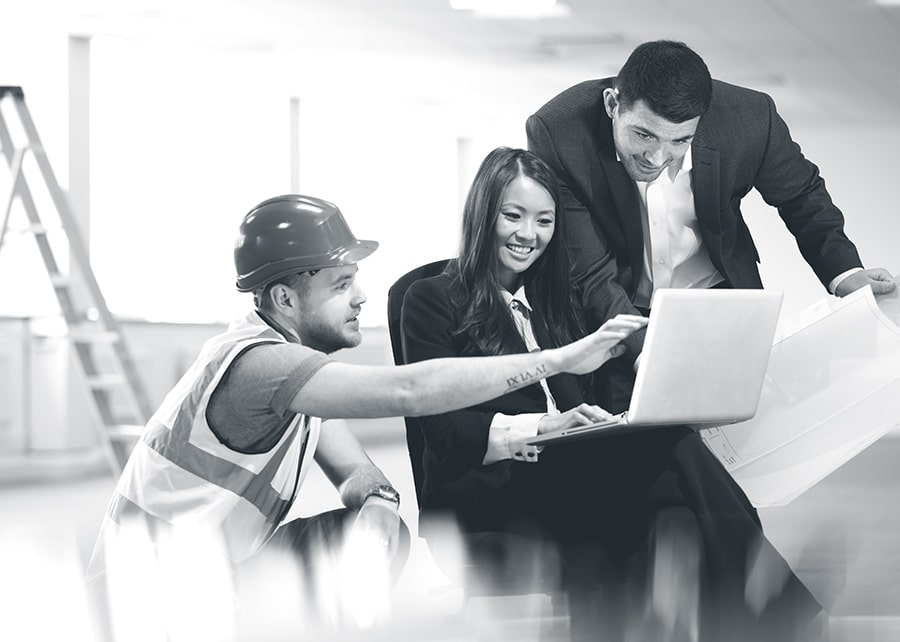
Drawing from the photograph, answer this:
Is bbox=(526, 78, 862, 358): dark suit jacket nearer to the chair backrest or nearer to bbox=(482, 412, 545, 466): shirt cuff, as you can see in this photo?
the chair backrest

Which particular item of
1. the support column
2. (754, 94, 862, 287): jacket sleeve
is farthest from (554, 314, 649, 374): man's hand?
the support column

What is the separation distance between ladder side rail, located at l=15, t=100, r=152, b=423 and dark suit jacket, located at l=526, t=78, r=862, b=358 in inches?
131

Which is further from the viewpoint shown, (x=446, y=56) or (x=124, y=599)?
(x=446, y=56)

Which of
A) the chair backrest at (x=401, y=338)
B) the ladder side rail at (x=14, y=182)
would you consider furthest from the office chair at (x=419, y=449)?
the ladder side rail at (x=14, y=182)

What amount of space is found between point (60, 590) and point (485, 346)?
5.45 ft

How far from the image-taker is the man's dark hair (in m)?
2.01

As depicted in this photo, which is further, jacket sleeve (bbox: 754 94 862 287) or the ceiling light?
the ceiling light

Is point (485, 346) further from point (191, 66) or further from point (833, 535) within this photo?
point (191, 66)

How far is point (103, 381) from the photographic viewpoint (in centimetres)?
532

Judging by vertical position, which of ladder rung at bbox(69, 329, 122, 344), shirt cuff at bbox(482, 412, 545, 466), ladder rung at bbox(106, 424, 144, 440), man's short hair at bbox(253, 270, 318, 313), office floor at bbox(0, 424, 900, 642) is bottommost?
office floor at bbox(0, 424, 900, 642)

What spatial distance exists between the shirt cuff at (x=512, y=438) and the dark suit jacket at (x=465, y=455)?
1 cm

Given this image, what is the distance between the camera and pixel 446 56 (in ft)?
25.7

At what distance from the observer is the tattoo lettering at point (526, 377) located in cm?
156

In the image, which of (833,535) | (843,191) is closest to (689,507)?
(833,535)
